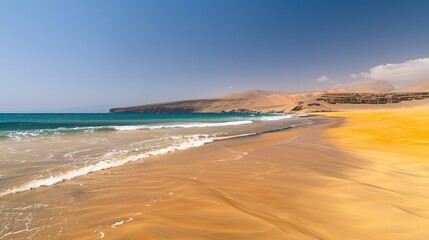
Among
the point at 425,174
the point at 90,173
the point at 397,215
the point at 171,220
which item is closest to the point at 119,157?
the point at 90,173

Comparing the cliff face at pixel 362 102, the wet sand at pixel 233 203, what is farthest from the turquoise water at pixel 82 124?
the cliff face at pixel 362 102

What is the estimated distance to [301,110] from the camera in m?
109

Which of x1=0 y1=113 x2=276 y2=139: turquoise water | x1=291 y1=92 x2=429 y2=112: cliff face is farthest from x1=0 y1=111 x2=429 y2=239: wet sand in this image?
x1=291 y1=92 x2=429 y2=112: cliff face

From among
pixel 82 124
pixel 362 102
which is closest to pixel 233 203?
pixel 82 124

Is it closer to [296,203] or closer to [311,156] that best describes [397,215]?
[296,203]

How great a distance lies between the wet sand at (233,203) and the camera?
324 cm

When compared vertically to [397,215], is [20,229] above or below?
above

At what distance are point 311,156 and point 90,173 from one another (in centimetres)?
798

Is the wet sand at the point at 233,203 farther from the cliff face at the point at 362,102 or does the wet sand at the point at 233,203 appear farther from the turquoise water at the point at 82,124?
the cliff face at the point at 362,102

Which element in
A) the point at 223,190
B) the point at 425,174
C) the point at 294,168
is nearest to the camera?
the point at 223,190

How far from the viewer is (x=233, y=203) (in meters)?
4.27

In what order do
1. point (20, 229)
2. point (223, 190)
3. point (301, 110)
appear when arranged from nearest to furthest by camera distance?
point (20, 229) → point (223, 190) → point (301, 110)

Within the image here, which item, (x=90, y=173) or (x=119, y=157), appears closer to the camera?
(x=90, y=173)

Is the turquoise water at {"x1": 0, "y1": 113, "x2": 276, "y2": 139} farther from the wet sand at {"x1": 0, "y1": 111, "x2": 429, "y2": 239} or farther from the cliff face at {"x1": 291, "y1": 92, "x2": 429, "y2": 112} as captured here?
the cliff face at {"x1": 291, "y1": 92, "x2": 429, "y2": 112}
